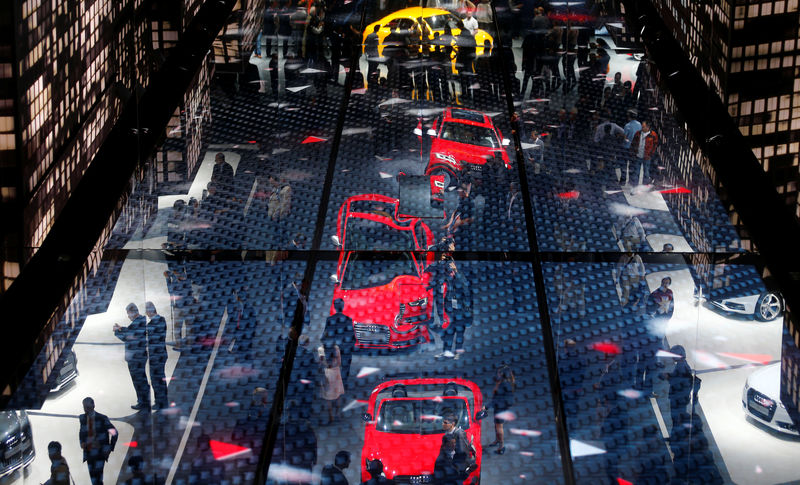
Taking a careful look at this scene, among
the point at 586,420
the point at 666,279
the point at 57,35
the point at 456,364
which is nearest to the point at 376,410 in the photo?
the point at 456,364

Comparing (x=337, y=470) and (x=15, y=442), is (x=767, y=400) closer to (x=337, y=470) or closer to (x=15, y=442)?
(x=337, y=470)

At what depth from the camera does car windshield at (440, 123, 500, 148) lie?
575cm

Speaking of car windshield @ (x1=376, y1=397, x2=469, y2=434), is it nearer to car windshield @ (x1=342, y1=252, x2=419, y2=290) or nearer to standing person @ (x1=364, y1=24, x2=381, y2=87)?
car windshield @ (x1=342, y1=252, x2=419, y2=290)

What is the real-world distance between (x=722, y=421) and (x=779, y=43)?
398 centimetres

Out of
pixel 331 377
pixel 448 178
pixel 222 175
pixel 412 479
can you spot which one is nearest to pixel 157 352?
pixel 331 377

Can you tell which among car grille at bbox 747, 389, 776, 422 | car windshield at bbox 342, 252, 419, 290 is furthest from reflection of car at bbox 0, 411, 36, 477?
car grille at bbox 747, 389, 776, 422

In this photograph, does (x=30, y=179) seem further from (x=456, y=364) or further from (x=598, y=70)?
(x=598, y=70)

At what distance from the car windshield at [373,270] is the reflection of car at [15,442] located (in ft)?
5.44

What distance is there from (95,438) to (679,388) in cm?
232

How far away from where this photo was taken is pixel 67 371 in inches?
147

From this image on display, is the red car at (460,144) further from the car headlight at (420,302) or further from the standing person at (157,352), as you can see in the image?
the standing person at (157,352)

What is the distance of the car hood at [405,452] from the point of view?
3.39m

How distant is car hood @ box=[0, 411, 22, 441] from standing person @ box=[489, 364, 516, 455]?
175 centimetres

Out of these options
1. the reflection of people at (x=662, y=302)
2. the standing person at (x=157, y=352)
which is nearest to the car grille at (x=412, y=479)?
the standing person at (x=157, y=352)
